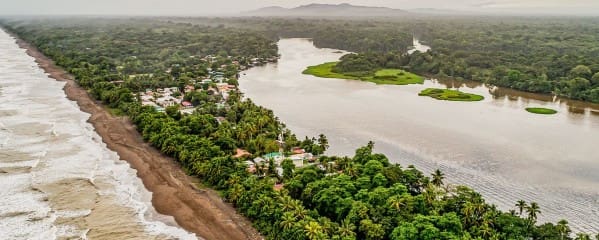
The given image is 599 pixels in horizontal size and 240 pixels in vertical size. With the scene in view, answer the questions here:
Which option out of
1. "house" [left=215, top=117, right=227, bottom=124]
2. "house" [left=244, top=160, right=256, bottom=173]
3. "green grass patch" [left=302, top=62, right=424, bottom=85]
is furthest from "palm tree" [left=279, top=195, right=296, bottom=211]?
"green grass patch" [left=302, top=62, right=424, bottom=85]

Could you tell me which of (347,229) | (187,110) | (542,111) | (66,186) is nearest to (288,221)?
(347,229)

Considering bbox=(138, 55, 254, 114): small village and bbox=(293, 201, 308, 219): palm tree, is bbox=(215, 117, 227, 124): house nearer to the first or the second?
bbox=(138, 55, 254, 114): small village

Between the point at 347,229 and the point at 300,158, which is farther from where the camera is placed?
the point at 300,158

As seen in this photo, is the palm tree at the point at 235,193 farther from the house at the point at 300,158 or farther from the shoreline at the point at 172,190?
the house at the point at 300,158

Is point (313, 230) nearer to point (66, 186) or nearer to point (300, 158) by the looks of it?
point (300, 158)

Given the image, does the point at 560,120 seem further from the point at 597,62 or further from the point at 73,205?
the point at 73,205

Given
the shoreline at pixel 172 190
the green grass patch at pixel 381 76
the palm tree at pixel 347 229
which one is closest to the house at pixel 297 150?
the shoreline at pixel 172 190
